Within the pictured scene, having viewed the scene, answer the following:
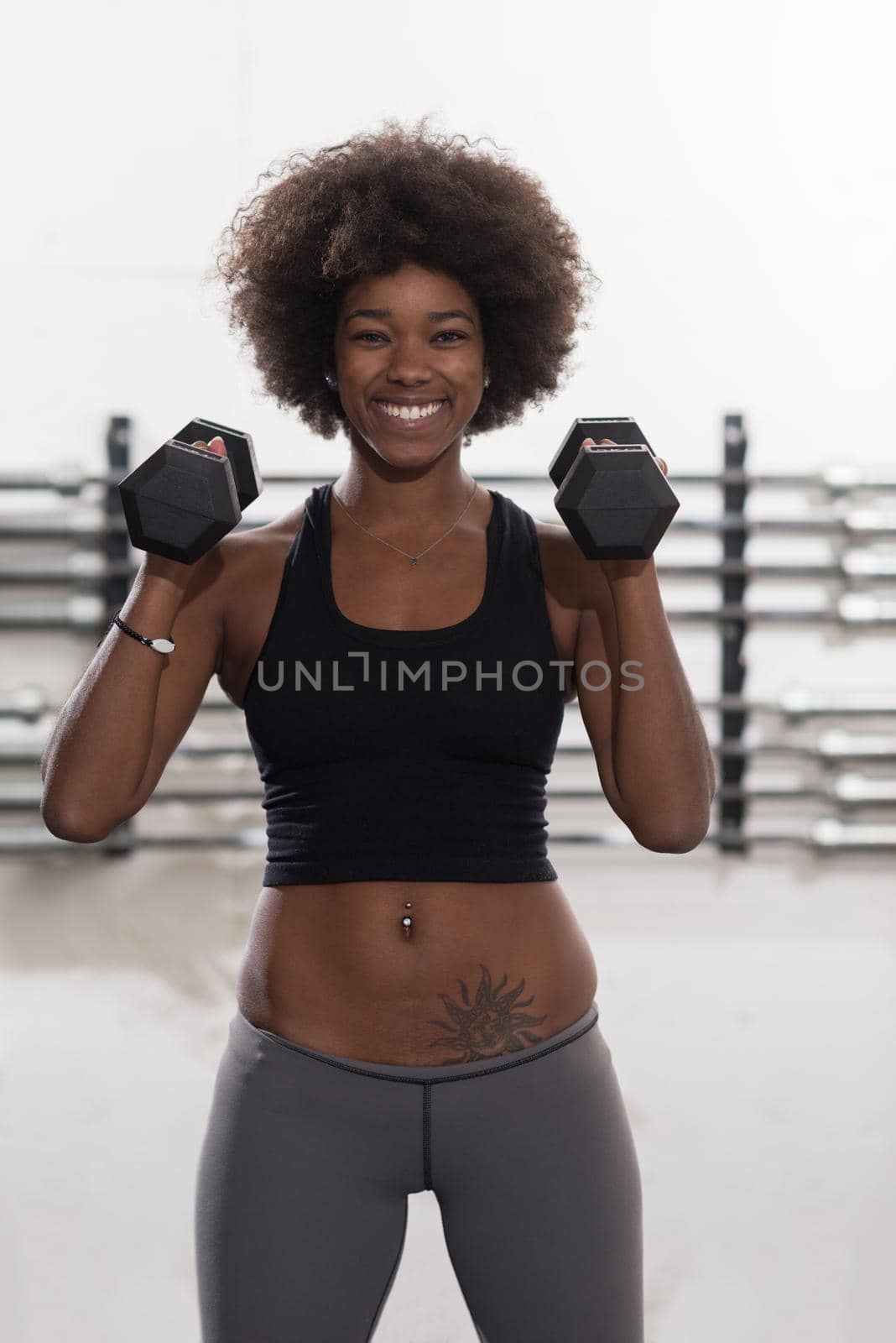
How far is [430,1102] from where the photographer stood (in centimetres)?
106

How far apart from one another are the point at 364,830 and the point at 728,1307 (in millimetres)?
1567

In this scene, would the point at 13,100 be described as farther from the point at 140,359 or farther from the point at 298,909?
the point at 298,909

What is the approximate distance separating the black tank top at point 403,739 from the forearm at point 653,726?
8 centimetres

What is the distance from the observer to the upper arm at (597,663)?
1124mm

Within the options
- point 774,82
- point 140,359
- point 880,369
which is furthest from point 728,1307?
point 774,82

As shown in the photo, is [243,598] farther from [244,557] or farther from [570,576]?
[570,576]

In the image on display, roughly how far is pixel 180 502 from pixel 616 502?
0.35 m

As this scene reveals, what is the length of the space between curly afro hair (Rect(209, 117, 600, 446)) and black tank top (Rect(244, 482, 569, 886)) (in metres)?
0.33

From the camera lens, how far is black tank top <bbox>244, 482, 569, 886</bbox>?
108 cm

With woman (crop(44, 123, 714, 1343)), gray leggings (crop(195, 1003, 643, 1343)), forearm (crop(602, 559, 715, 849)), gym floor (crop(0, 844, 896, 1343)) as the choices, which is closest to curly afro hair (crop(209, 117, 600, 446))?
woman (crop(44, 123, 714, 1343))

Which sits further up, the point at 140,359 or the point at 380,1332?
the point at 140,359

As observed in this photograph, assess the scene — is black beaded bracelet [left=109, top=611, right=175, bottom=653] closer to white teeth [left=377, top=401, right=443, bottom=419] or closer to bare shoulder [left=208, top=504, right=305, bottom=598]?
bare shoulder [left=208, top=504, right=305, bottom=598]

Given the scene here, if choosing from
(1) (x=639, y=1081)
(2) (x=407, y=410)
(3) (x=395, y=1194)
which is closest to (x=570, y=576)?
(2) (x=407, y=410)

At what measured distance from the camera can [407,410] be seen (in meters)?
1.11
